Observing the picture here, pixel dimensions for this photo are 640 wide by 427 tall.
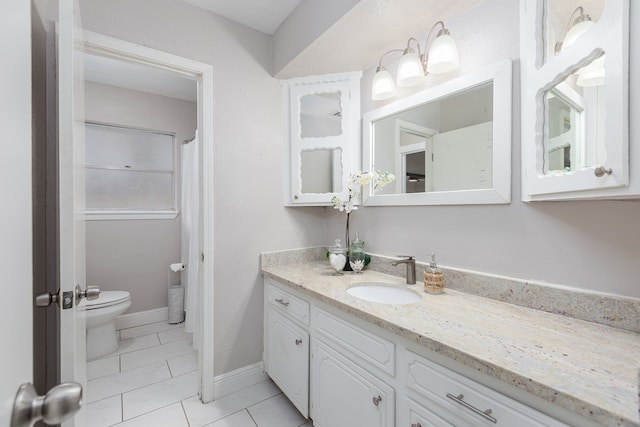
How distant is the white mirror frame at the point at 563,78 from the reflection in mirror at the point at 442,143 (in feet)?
0.58

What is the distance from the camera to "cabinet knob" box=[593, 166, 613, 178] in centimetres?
69

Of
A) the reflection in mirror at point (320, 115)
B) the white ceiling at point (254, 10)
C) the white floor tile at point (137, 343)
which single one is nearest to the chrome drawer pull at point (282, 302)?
the reflection in mirror at point (320, 115)

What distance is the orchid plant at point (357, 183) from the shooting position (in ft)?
5.38

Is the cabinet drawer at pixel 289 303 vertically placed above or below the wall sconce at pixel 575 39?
below

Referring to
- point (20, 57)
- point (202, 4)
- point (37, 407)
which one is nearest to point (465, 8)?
point (202, 4)

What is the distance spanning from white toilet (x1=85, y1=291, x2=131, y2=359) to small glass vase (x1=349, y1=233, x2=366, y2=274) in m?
1.93

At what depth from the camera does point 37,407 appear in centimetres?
40

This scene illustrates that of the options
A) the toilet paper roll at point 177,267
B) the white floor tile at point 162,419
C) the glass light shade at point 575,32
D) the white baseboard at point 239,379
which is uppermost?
the glass light shade at point 575,32

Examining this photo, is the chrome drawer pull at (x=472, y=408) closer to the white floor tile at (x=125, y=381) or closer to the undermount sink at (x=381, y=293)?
the undermount sink at (x=381, y=293)

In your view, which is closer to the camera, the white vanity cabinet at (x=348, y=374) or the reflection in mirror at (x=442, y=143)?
the white vanity cabinet at (x=348, y=374)

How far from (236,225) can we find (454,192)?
1.30 metres

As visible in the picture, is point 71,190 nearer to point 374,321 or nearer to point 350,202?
point 374,321

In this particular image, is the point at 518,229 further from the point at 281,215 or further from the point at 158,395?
the point at 158,395

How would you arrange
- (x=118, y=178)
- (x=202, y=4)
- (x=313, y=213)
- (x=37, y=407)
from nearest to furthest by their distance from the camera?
(x=37, y=407)
(x=202, y=4)
(x=313, y=213)
(x=118, y=178)
